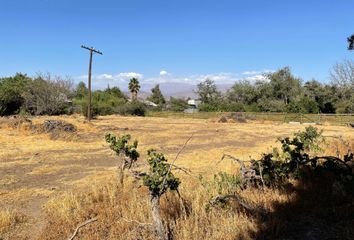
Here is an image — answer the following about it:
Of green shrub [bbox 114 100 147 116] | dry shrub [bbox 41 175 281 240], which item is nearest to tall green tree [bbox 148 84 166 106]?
green shrub [bbox 114 100 147 116]

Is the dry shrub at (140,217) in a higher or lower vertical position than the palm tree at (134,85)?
lower

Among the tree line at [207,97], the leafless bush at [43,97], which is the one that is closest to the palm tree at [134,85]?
the tree line at [207,97]

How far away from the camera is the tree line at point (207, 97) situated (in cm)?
4028

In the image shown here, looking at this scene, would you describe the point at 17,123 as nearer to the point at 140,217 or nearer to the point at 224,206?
the point at 140,217

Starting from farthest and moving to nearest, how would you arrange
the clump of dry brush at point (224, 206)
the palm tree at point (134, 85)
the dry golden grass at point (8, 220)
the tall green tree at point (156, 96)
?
the tall green tree at point (156, 96), the palm tree at point (134, 85), the dry golden grass at point (8, 220), the clump of dry brush at point (224, 206)

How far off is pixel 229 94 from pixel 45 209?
77449 millimetres

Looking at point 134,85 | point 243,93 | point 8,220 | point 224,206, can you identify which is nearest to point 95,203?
point 8,220

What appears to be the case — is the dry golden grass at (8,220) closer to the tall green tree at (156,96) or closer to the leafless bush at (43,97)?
the leafless bush at (43,97)

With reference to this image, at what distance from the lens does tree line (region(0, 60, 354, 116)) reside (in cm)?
4028

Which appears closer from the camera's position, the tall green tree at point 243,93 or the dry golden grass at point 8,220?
the dry golden grass at point 8,220

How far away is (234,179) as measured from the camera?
6.56 meters

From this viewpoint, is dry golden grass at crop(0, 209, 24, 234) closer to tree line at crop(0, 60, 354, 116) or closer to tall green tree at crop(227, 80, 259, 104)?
tree line at crop(0, 60, 354, 116)

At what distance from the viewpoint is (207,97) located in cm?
8831

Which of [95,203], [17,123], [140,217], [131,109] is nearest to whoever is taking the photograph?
[140,217]
